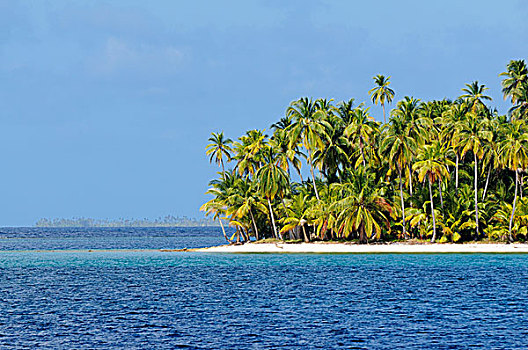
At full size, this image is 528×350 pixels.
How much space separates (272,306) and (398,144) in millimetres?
42943

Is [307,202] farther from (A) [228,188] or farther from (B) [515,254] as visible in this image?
(B) [515,254]

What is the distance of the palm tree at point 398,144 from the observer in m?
70.1

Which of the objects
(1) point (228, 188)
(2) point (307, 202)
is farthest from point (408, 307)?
(1) point (228, 188)

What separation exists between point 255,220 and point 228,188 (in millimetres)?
6546

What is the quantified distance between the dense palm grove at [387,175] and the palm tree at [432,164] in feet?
0.43

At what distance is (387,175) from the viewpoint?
3108 inches

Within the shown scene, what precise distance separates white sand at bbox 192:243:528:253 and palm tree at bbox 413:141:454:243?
338 cm

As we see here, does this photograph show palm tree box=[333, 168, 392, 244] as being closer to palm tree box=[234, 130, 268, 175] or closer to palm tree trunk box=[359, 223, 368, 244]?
palm tree trunk box=[359, 223, 368, 244]

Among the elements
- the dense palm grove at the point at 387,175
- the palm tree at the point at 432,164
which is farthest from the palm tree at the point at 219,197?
the palm tree at the point at 432,164

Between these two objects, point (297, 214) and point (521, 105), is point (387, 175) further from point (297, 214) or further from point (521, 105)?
point (521, 105)

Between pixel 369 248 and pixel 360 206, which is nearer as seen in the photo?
pixel 360 206

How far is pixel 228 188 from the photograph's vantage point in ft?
277

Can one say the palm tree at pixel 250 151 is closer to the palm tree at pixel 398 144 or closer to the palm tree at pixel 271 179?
the palm tree at pixel 271 179

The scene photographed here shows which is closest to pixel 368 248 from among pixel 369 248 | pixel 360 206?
pixel 369 248
